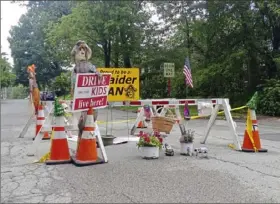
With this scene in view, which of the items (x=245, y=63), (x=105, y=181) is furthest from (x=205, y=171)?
(x=245, y=63)

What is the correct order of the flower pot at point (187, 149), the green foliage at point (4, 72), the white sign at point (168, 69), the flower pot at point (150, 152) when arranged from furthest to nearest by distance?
the green foliage at point (4, 72), the white sign at point (168, 69), the flower pot at point (187, 149), the flower pot at point (150, 152)

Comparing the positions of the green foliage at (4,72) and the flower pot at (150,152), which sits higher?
the green foliage at (4,72)

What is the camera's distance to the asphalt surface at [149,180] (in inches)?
186

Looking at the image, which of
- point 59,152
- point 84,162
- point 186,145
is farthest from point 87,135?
point 186,145

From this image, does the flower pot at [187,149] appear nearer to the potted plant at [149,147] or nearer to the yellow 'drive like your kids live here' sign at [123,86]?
the potted plant at [149,147]

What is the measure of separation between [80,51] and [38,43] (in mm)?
44133

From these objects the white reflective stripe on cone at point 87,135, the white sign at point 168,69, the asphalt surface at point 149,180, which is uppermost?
the white sign at point 168,69

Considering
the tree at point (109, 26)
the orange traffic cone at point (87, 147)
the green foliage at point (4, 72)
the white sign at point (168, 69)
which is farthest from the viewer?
the green foliage at point (4, 72)

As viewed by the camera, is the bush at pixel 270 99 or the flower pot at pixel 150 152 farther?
the bush at pixel 270 99

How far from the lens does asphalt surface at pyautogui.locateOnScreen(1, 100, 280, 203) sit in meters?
4.73

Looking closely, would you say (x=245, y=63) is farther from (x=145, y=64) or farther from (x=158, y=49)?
(x=145, y=64)

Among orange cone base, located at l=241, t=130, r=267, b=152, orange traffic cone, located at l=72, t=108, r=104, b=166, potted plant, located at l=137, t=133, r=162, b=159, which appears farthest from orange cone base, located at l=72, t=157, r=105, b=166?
orange cone base, located at l=241, t=130, r=267, b=152

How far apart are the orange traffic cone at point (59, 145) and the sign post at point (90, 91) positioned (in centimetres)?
53

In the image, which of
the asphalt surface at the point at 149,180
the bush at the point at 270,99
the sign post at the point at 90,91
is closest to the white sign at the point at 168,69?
the bush at the point at 270,99
